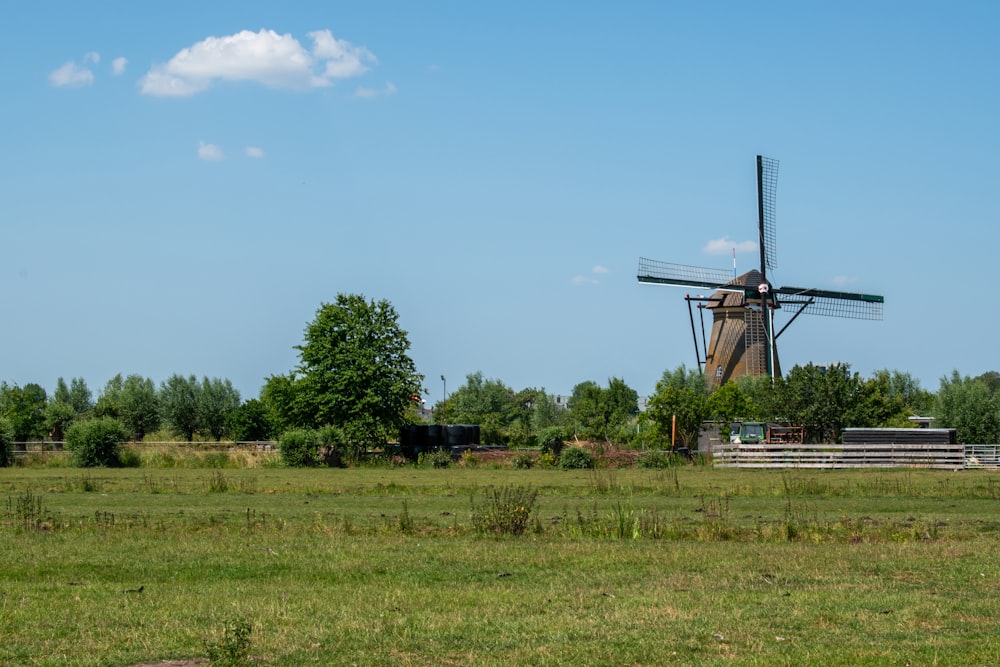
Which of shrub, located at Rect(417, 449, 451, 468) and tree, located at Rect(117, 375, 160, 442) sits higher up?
tree, located at Rect(117, 375, 160, 442)

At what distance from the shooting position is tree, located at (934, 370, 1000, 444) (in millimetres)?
84625

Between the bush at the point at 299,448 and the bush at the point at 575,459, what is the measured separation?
43.2ft

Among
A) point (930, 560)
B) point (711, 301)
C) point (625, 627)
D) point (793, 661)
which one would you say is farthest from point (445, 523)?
point (711, 301)

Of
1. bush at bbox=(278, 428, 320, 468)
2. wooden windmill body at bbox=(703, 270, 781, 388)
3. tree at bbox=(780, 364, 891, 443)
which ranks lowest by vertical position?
bush at bbox=(278, 428, 320, 468)

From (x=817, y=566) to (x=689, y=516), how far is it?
869 cm

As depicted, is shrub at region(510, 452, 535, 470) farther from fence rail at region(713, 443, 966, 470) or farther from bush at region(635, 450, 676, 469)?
fence rail at region(713, 443, 966, 470)

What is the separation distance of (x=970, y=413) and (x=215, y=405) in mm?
71430

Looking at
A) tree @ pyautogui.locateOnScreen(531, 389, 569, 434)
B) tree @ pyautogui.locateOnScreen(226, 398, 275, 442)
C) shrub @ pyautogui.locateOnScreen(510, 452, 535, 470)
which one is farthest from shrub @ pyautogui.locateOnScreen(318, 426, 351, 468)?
tree @ pyautogui.locateOnScreen(531, 389, 569, 434)

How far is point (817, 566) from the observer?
55.1 feet

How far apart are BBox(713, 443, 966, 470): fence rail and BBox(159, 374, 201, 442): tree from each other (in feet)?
241

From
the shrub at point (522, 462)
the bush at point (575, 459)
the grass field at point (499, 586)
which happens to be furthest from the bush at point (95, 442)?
the grass field at point (499, 586)

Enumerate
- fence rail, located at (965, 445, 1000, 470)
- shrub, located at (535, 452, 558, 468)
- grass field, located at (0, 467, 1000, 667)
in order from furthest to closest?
shrub, located at (535, 452, 558, 468)
fence rail, located at (965, 445, 1000, 470)
grass field, located at (0, 467, 1000, 667)

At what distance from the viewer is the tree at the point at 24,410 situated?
3890 inches

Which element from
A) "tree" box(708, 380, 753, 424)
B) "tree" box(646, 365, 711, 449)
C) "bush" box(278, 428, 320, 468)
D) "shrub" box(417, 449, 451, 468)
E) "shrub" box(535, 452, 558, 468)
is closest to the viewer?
"shrub" box(535, 452, 558, 468)
